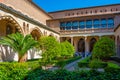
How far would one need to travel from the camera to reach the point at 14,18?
1978cm

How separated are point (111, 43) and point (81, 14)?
22809 mm

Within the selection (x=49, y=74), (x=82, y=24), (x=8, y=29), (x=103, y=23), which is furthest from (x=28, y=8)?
(x=49, y=74)

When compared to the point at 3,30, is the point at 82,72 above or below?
below

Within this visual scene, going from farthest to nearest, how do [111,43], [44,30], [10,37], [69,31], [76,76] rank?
1. [69,31]
2. [44,30]
3. [111,43]
4. [10,37]
5. [76,76]

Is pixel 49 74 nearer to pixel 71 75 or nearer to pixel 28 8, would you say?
pixel 71 75

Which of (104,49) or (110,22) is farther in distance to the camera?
(110,22)

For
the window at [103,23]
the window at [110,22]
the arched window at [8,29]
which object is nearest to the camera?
the arched window at [8,29]

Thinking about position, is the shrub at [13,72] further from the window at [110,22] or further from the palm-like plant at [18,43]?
the window at [110,22]

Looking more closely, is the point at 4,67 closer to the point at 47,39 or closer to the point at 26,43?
the point at 26,43

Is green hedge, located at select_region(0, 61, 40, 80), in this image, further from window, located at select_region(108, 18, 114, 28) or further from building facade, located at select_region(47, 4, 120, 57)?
window, located at select_region(108, 18, 114, 28)

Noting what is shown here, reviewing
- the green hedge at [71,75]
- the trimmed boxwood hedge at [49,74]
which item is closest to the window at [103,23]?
the trimmed boxwood hedge at [49,74]

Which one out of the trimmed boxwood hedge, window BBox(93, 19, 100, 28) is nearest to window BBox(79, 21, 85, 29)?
window BBox(93, 19, 100, 28)

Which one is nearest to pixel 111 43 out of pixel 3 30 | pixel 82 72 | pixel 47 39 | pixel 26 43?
pixel 47 39

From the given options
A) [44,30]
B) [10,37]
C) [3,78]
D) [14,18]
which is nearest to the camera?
[3,78]
